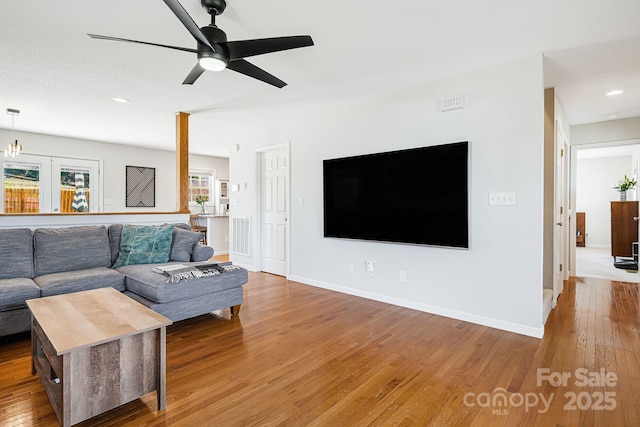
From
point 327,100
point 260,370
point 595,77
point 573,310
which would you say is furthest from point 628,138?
point 260,370

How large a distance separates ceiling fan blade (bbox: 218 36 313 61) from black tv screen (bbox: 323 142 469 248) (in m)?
1.86

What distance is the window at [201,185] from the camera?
8.05 meters

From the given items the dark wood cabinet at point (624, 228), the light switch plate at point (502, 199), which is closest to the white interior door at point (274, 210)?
the light switch plate at point (502, 199)

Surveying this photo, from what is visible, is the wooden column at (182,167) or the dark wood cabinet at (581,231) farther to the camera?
the dark wood cabinet at (581,231)

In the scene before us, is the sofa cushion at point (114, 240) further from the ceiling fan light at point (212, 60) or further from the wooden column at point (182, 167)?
the ceiling fan light at point (212, 60)

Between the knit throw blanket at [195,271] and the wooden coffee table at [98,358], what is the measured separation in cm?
91

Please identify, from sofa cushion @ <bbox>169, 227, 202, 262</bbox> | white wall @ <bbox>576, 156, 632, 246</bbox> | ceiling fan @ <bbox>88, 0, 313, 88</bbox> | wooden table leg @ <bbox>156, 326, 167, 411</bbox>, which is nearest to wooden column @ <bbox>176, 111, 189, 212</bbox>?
sofa cushion @ <bbox>169, 227, 202, 262</bbox>

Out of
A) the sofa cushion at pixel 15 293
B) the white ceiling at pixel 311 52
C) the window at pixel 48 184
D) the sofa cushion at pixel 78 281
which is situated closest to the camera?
the white ceiling at pixel 311 52

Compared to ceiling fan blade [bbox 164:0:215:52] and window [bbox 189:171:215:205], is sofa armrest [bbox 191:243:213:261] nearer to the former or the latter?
ceiling fan blade [bbox 164:0:215:52]

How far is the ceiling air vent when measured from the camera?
3.23 metres

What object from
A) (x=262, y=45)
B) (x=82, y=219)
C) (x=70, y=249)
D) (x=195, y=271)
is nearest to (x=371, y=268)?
(x=195, y=271)

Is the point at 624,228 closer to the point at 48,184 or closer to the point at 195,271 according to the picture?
the point at 195,271

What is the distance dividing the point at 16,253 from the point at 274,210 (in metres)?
3.19

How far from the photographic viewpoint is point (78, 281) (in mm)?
2949
